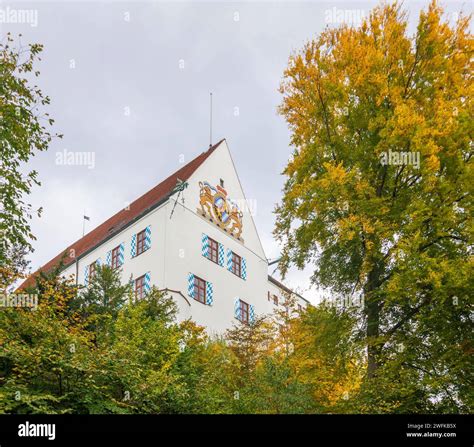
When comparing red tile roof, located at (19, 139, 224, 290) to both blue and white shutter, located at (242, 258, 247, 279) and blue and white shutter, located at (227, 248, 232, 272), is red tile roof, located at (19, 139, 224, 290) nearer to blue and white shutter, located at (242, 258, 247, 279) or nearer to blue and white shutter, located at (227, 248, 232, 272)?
blue and white shutter, located at (227, 248, 232, 272)

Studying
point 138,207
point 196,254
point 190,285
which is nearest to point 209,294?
point 190,285

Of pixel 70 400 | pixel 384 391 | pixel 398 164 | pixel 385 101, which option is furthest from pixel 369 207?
pixel 70 400

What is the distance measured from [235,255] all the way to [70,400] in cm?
2455

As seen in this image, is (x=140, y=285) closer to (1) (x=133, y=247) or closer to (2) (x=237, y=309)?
(1) (x=133, y=247)

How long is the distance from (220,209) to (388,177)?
19.7 meters

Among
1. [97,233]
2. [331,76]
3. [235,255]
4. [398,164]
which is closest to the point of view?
[398,164]

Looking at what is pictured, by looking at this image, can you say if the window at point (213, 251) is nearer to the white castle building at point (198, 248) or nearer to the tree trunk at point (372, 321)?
the white castle building at point (198, 248)

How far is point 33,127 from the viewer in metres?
17.4

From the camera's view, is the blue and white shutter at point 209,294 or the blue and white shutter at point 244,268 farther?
the blue and white shutter at point 244,268

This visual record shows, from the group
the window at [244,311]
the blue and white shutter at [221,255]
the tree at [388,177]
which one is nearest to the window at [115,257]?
the blue and white shutter at [221,255]

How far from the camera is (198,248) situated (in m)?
32.9

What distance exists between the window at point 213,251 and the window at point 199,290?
166cm

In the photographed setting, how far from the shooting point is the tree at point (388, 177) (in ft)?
47.1
